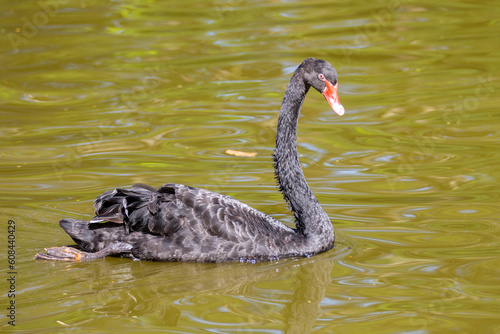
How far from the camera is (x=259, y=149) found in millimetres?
9664

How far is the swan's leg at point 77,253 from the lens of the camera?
6441 millimetres

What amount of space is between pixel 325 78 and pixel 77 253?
2.47m

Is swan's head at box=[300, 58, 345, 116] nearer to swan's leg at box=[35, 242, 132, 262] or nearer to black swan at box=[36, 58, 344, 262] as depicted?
black swan at box=[36, 58, 344, 262]

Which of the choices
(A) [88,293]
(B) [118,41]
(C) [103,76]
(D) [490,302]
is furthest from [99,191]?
(B) [118,41]

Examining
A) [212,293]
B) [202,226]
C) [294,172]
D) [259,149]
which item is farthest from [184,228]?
[259,149]

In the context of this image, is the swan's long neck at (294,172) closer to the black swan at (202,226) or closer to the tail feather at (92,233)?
the black swan at (202,226)

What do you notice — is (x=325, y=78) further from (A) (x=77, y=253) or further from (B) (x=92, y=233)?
(A) (x=77, y=253)

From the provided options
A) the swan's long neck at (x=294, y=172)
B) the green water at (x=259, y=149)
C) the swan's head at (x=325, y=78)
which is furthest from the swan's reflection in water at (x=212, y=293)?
the swan's head at (x=325, y=78)

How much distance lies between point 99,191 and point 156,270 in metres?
2.21

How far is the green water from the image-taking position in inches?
224

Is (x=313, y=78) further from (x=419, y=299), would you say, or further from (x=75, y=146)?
(x=75, y=146)

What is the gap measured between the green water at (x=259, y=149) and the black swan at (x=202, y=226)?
0.14 meters

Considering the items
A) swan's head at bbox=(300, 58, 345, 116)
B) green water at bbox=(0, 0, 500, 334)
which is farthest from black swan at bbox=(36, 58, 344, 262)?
green water at bbox=(0, 0, 500, 334)

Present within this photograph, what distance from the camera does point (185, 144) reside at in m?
9.89
